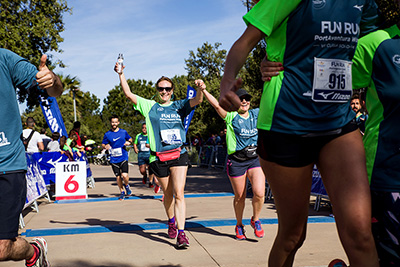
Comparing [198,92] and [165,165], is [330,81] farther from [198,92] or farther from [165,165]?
[165,165]

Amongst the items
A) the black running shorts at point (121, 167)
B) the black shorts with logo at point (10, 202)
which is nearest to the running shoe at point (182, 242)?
the black shorts with logo at point (10, 202)

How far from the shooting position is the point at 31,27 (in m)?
17.2

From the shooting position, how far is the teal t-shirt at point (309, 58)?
2.28 metres

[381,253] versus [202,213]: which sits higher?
[381,253]

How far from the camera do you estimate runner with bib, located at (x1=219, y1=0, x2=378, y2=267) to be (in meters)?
2.27

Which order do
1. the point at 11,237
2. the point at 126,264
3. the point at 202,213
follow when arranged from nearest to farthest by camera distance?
the point at 11,237 → the point at 126,264 → the point at 202,213

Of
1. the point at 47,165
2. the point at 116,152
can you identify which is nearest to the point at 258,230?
the point at 116,152

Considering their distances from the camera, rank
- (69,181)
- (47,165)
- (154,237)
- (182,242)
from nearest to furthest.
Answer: (182,242)
(154,237)
(69,181)
(47,165)

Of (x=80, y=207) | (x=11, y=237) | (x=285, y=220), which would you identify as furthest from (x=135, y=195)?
(x=285, y=220)

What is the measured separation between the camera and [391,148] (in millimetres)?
2377

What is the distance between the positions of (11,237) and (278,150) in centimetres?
212

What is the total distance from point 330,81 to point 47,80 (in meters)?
1.96

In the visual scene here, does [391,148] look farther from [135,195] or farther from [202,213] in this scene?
[135,195]

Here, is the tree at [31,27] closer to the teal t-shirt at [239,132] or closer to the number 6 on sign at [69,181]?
the number 6 on sign at [69,181]
